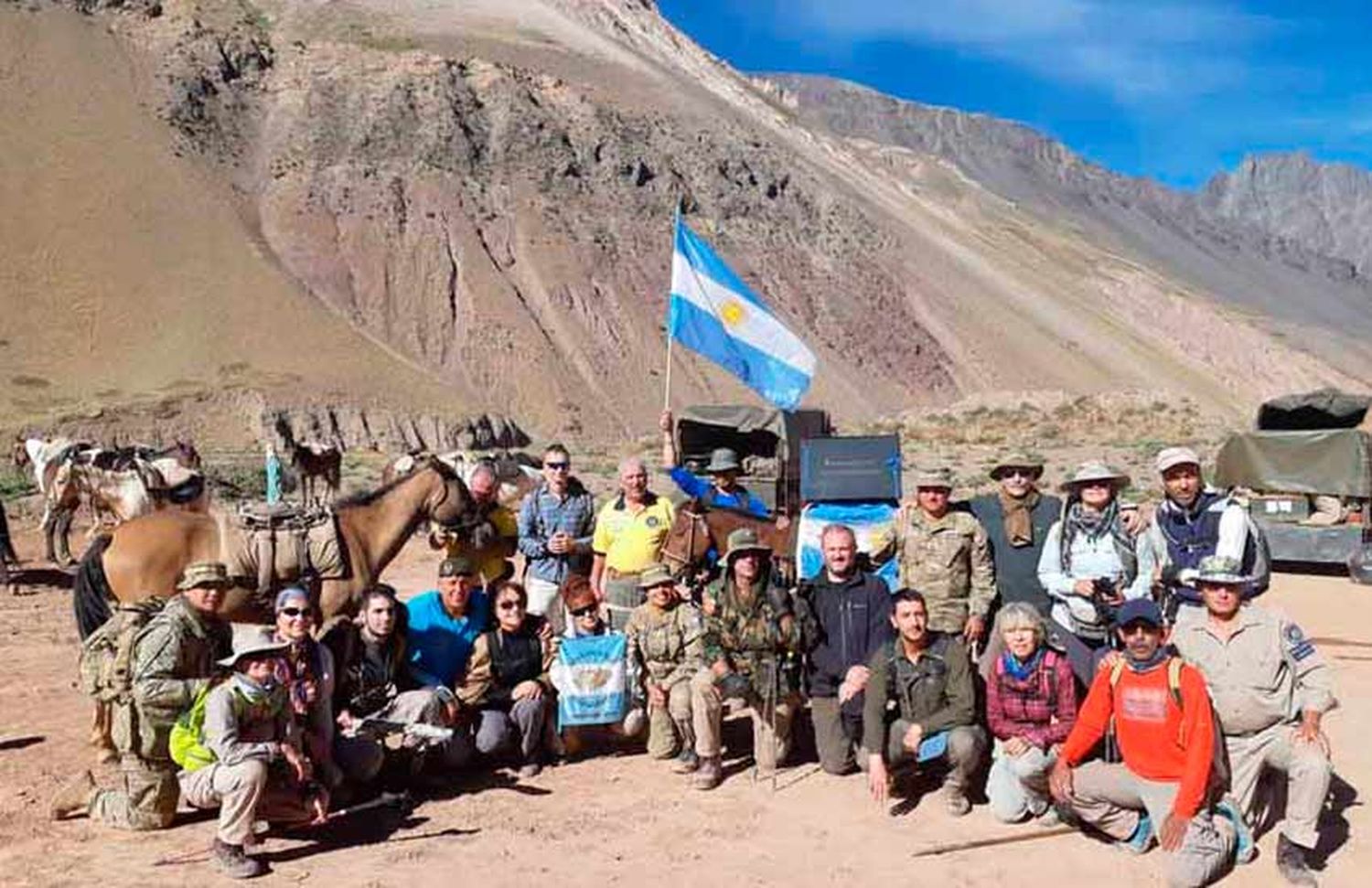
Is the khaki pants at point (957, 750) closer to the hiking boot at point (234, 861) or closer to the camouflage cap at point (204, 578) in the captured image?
the hiking boot at point (234, 861)

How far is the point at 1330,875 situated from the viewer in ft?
20.5

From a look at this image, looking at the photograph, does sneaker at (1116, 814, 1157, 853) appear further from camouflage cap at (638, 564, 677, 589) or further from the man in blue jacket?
camouflage cap at (638, 564, 677, 589)

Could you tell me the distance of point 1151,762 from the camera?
20.9 ft

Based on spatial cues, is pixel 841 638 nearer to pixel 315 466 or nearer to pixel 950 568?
pixel 950 568

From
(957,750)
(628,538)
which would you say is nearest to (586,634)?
(628,538)

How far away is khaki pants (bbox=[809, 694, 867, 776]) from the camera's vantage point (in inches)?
304

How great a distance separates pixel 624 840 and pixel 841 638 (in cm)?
175

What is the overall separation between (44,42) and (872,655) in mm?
57569

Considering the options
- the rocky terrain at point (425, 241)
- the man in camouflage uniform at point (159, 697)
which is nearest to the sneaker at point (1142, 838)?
the man in camouflage uniform at point (159, 697)

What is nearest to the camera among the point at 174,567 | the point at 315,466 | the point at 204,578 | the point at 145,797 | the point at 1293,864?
the point at 1293,864

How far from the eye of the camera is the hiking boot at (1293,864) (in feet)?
19.9

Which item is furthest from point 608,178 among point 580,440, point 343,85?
point 580,440

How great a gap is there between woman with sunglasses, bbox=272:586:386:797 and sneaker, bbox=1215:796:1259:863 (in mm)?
4478

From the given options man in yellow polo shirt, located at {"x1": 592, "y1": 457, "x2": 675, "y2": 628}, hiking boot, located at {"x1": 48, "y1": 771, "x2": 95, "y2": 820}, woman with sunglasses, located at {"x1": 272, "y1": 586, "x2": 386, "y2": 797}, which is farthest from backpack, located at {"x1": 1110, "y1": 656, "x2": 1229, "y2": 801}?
hiking boot, located at {"x1": 48, "y1": 771, "x2": 95, "y2": 820}
